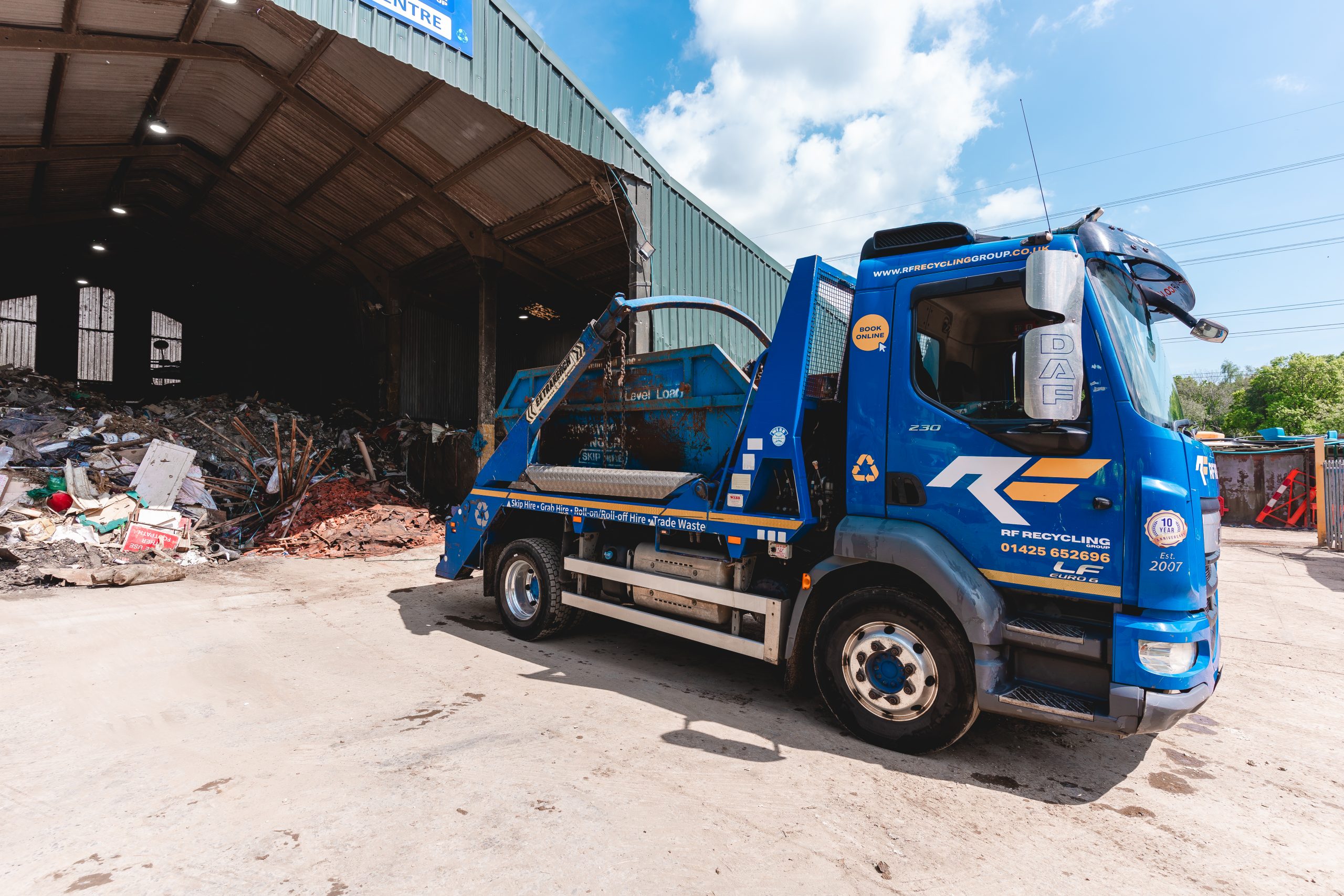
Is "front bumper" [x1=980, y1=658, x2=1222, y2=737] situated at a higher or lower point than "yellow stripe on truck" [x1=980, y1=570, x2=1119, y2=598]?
lower

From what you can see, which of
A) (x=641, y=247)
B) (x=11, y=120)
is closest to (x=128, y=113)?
(x=11, y=120)

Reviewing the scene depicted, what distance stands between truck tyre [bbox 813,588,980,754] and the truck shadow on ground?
0.16 metres

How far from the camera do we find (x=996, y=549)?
3.33 metres

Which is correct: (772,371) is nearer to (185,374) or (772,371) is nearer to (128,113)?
(128,113)

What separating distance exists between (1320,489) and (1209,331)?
1038 centimetres

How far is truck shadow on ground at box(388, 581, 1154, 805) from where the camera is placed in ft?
11.1

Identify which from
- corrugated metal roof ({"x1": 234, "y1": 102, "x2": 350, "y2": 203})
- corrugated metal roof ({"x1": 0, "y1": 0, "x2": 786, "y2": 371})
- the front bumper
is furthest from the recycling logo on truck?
corrugated metal roof ({"x1": 234, "y1": 102, "x2": 350, "y2": 203})

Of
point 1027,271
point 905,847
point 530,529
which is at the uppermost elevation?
point 1027,271

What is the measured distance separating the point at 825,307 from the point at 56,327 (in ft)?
95.4

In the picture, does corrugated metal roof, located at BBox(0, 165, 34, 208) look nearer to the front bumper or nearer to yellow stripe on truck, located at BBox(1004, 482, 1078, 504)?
yellow stripe on truck, located at BBox(1004, 482, 1078, 504)

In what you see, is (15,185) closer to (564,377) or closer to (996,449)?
(564,377)

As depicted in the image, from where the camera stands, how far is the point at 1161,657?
2.93m

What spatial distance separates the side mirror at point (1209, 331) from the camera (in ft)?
14.0

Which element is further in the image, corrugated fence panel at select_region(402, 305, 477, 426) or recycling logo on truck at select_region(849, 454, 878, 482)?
corrugated fence panel at select_region(402, 305, 477, 426)
